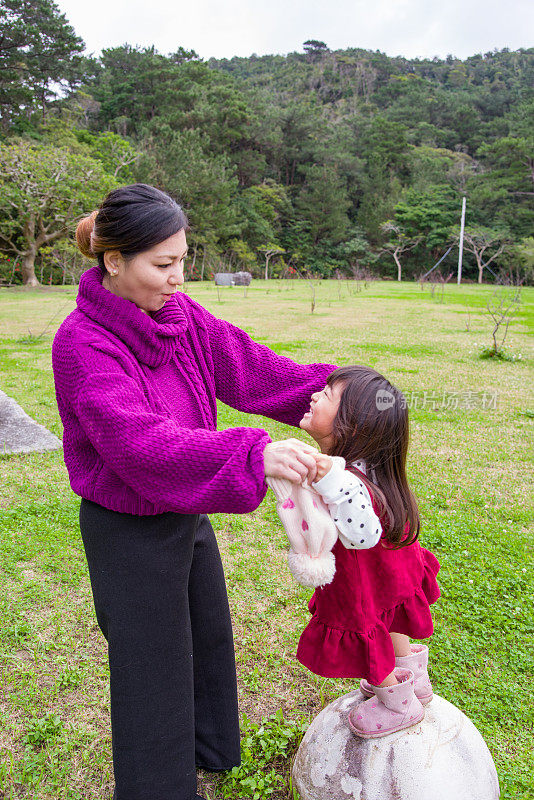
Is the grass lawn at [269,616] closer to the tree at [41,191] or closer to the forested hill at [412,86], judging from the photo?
the tree at [41,191]

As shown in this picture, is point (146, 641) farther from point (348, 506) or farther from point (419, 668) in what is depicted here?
point (419, 668)

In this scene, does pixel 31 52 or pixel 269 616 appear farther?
pixel 31 52

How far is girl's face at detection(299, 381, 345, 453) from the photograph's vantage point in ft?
5.28

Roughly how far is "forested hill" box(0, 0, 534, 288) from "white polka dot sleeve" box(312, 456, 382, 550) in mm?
21026

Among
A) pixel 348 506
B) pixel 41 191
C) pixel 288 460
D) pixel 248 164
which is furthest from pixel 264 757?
pixel 248 164

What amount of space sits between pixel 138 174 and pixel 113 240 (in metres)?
30.4

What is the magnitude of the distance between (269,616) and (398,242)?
37694mm

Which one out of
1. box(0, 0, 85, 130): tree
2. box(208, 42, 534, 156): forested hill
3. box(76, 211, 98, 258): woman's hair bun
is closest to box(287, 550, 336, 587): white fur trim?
box(76, 211, 98, 258): woman's hair bun

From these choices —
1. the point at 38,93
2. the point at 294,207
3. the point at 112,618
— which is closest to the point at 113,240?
the point at 112,618

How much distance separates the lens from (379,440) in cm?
155

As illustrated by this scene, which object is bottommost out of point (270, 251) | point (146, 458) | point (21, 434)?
point (21, 434)

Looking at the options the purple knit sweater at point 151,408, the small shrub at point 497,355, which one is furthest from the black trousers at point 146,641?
the small shrub at point 497,355

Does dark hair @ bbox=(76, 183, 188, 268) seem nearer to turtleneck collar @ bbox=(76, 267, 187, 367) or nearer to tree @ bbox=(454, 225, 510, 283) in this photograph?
turtleneck collar @ bbox=(76, 267, 187, 367)

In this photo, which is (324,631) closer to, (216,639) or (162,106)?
(216,639)
